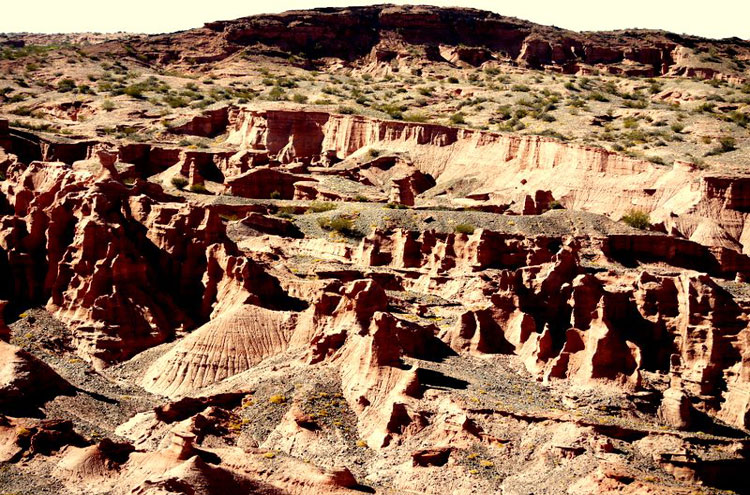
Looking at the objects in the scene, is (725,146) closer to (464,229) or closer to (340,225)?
(464,229)

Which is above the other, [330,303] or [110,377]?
[330,303]

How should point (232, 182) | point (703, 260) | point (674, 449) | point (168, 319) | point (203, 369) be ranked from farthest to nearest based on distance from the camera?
point (232, 182) → point (703, 260) → point (168, 319) → point (203, 369) → point (674, 449)

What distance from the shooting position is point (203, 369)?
52.9m

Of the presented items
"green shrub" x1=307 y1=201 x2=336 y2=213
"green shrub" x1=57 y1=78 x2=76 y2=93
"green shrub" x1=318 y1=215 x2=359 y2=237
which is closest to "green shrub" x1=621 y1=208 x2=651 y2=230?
"green shrub" x1=318 y1=215 x2=359 y2=237

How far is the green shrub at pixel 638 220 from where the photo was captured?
268 feet

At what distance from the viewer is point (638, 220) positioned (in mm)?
82250

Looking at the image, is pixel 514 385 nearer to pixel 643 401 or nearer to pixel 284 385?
pixel 643 401

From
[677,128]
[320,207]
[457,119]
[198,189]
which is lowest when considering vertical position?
[198,189]

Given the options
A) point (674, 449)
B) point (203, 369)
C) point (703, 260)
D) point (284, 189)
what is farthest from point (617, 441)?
point (284, 189)

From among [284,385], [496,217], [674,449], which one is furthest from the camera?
[496,217]

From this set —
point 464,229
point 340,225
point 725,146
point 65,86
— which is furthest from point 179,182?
point 725,146

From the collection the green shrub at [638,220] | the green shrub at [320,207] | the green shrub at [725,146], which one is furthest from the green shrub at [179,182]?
the green shrub at [725,146]

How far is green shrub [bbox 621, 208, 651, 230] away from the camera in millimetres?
81750

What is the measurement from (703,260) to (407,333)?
2992cm
